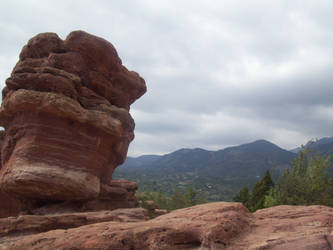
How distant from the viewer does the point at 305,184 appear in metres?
17.6

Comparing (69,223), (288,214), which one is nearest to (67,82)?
(69,223)

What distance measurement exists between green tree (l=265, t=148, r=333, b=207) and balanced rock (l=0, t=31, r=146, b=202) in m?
13.1

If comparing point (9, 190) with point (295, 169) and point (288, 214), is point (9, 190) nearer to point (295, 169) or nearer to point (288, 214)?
point (288, 214)

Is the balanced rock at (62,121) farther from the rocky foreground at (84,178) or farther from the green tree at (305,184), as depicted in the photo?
the green tree at (305,184)

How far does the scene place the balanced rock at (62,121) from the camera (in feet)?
44.7

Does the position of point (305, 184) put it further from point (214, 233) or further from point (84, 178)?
point (84, 178)

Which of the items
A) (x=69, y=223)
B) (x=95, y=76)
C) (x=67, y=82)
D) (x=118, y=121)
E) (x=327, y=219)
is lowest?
(x=69, y=223)

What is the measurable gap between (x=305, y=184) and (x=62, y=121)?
18.0 m

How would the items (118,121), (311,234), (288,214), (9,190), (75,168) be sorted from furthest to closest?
1. (118,121)
2. (75,168)
3. (9,190)
4. (288,214)
5. (311,234)

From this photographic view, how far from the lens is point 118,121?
56.2ft

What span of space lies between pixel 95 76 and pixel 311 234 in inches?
651

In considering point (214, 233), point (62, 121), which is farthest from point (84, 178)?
point (214, 233)

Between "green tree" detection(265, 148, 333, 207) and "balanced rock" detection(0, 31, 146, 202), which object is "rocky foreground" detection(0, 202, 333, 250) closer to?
"balanced rock" detection(0, 31, 146, 202)

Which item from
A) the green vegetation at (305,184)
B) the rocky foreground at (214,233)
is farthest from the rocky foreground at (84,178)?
the green vegetation at (305,184)
